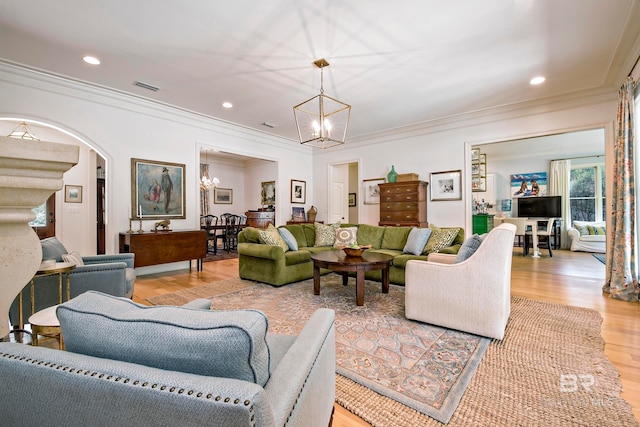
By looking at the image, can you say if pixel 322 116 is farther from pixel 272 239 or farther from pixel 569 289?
pixel 569 289

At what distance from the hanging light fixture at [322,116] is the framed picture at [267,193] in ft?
7.11

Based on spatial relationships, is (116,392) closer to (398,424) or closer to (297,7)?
(398,424)

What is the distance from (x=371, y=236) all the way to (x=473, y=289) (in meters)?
2.46

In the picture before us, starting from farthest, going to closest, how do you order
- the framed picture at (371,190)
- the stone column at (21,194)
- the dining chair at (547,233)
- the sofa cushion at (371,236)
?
the dining chair at (547,233) → the framed picture at (371,190) → the sofa cushion at (371,236) → the stone column at (21,194)

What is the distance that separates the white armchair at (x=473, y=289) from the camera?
2211 millimetres

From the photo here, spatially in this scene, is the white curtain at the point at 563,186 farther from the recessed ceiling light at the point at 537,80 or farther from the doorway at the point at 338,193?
the doorway at the point at 338,193

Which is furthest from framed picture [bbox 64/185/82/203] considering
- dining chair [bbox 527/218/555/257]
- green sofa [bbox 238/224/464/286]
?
dining chair [bbox 527/218/555/257]

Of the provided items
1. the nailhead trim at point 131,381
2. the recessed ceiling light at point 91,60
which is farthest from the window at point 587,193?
the recessed ceiling light at point 91,60

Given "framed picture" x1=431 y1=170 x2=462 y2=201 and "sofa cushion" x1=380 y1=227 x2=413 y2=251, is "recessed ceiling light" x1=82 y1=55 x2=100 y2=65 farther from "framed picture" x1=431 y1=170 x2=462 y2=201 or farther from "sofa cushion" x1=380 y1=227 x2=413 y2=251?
"framed picture" x1=431 y1=170 x2=462 y2=201

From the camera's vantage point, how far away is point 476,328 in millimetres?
2281

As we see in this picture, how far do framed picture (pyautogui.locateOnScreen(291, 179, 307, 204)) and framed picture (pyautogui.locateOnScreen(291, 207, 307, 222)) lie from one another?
22 centimetres

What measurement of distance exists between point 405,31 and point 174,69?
2.69m

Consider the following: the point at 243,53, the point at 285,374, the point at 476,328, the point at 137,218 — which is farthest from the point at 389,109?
the point at 285,374

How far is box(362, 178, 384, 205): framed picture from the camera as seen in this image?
626cm
